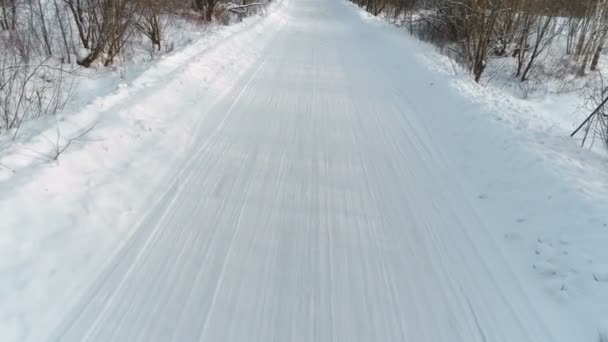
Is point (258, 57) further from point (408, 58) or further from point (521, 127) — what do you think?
point (521, 127)

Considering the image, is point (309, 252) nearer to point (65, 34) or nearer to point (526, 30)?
point (65, 34)

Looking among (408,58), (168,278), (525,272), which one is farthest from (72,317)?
(408,58)

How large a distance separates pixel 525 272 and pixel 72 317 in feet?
11.0

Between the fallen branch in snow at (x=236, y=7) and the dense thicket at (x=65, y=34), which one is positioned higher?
the fallen branch in snow at (x=236, y=7)

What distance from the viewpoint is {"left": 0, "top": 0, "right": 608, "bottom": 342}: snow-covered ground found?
246 cm

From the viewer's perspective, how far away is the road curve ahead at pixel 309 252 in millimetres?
2422

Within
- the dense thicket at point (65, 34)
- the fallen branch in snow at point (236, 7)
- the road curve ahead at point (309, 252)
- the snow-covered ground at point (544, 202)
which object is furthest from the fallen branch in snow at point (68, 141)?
the fallen branch in snow at point (236, 7)

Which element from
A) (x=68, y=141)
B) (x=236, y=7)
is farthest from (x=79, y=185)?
(x=236, y=7)

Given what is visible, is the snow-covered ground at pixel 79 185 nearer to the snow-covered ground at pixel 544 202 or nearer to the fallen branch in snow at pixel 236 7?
the snow-covered ground at pixel 544 202

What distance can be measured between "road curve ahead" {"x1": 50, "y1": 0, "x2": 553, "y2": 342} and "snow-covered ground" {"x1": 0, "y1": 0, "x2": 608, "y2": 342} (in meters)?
0.02

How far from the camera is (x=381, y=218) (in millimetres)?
3537

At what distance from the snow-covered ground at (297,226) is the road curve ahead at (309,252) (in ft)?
0.05

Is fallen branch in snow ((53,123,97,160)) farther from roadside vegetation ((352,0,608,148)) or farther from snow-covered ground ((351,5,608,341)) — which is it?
roadside vegetation ((352,0,608,148))

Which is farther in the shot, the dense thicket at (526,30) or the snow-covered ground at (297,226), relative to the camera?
the dense thicket at (526,30)
